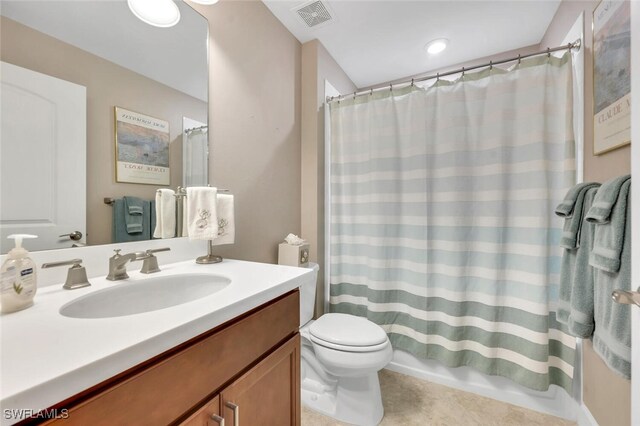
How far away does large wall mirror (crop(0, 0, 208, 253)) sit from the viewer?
69cm

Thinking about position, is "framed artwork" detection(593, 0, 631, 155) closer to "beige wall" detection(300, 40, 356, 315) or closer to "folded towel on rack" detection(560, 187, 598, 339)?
"folded towel on rack" detection(560, 187, 598, 339)

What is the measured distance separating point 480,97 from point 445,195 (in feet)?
2.02

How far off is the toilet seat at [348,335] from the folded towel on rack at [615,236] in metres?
0.91

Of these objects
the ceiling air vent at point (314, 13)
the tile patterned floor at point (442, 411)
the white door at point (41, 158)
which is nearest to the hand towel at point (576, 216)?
the tile patterned floor at point (442, 411)

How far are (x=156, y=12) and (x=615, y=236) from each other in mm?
1860

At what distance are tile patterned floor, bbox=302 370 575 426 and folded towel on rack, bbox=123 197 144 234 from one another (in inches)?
50.6

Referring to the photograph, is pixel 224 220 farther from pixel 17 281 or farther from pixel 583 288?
pixel 583 288

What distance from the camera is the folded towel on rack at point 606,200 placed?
827 millimetres

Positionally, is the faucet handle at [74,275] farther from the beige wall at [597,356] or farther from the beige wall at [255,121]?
the beige wall at [597,356]

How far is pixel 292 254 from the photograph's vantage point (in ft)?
5.16

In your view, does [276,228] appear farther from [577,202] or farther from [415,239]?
[577,202]

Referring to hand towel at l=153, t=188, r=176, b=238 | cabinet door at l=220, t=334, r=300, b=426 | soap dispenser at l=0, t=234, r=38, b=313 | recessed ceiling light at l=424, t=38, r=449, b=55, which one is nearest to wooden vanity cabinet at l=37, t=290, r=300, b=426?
cabinet door at l=220, t=334, r=300, b=426

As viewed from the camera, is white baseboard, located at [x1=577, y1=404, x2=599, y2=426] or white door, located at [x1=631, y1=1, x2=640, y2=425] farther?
white baseboard, located at [x1=577, y1=404, x2=599, y2=426]

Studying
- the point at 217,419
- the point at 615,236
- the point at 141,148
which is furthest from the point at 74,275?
the point at 615,236
